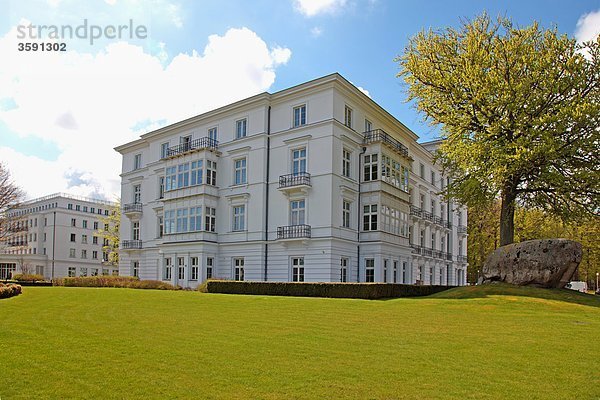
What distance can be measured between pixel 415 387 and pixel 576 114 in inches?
832

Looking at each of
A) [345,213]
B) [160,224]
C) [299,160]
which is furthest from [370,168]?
[160,224]

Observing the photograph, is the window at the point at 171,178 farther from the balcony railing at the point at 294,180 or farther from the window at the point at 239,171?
the balcony railing at the point at 294,180

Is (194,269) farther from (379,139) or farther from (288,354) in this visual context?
(288,354)

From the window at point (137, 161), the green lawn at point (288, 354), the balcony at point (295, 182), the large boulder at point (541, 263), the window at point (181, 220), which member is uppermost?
the window at point (137, 161)

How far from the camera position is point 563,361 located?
928 centimetres

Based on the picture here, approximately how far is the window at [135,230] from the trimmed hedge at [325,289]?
18219 mm

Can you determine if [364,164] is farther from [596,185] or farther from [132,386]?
[132,386]

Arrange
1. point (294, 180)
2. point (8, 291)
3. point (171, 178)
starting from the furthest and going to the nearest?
point (171, 178) < point (294, 180) < point (8, 291)

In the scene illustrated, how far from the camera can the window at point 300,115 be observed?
34.8m

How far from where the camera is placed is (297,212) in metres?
34.2

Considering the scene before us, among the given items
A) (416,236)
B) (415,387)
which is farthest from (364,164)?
(415,387)

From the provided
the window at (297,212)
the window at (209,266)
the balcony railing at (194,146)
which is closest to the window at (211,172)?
the balcony railing at (194,146)

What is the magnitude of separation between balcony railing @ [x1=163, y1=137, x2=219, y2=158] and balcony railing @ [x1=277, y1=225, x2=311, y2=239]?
9104mm

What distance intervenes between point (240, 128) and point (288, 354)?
3030cm
